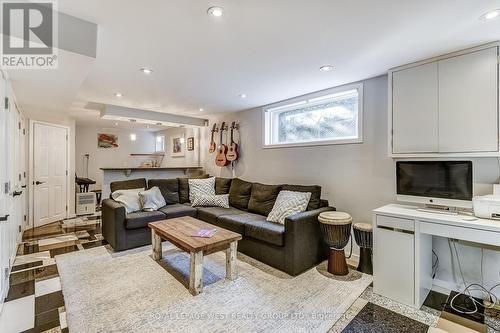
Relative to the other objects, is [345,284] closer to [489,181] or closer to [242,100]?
[489,181]

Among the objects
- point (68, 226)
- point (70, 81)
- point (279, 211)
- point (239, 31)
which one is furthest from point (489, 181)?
point (68, 226)

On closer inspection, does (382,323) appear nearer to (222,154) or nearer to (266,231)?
(266,231)

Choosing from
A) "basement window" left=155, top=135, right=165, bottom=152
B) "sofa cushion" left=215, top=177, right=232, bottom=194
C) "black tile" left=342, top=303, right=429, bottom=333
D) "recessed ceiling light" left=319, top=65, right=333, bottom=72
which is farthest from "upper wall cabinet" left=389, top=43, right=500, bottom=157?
"basement window" left=155, top=135, right=165, bottom=152

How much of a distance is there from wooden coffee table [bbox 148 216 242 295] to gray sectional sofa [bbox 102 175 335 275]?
504 mm

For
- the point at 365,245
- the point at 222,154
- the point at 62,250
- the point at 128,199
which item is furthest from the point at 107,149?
the point at 365,245

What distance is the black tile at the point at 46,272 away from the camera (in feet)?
8.80

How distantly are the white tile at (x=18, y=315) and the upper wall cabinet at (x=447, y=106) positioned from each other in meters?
3.72

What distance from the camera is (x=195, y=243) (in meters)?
2.42

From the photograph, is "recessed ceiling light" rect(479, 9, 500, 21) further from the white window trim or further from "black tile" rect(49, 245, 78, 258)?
"black tile" rect(49, 245, 78, 258)

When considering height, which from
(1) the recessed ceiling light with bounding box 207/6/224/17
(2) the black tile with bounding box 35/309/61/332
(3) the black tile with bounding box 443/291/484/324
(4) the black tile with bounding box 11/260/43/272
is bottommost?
(3) the black tile with bounding box 443/291/484/324

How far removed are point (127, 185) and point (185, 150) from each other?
2.74 m

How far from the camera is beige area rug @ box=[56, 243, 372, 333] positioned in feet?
6.23

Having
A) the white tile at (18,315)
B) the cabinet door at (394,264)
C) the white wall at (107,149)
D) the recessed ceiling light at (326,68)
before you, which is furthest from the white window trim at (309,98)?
the white wall at (107,149)

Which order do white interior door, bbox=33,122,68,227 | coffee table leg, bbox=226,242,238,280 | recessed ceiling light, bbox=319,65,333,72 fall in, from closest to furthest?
coffee table leg, bbox=226,242,238,280
recessed ceiling light, bbox=319,65,333,72
white interior door, bbox=33,122,68,227
